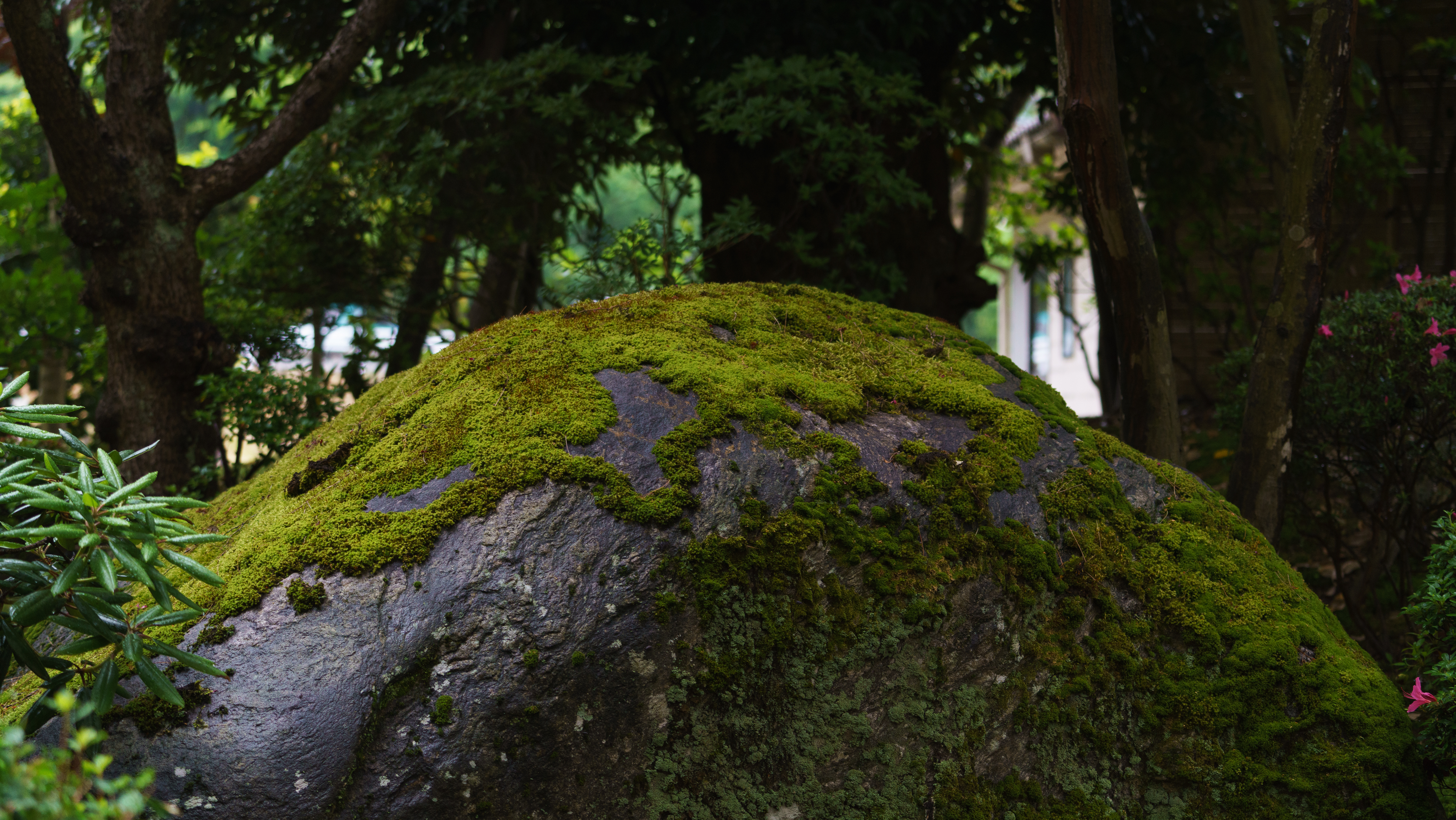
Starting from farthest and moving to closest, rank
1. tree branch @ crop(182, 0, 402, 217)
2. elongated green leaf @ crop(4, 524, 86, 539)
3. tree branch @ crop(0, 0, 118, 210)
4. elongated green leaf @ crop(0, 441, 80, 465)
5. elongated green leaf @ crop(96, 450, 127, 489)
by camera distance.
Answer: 1. tree branch @ crop(182, 0, 402, 217)
2. tree branch @ crop(0, 0, 118, 210)
3. elongated green leaf @ crop(0, 441, 80, 465)
4. elongated green leaf @ crop(96, 450, 127, 489)
5. elongated green leaf @ crop(4, 524, 86, 539)

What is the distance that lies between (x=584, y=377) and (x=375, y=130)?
4284 millimetres

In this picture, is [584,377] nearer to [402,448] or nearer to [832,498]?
[402,448]

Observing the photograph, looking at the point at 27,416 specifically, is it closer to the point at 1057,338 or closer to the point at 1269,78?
the point at 1269,78

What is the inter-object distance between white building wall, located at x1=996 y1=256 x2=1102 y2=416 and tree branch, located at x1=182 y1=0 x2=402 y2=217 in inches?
384

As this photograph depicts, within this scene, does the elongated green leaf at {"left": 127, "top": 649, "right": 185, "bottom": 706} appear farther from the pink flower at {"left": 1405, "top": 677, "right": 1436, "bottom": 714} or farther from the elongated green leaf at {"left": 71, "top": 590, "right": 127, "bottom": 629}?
the pink flower at {"left": 1405, "top": 677, "right": 1436, "bottom": 714}

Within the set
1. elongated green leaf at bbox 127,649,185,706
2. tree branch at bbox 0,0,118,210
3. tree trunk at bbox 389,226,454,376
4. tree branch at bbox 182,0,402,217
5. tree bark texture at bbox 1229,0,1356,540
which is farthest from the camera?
tree trunk at bbox 389,226,454,376

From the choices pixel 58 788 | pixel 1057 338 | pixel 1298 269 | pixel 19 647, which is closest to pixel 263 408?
pixel 19 647

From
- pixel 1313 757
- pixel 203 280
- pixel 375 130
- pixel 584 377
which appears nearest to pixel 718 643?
pixel 584 377

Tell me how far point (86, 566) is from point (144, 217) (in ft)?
13.9

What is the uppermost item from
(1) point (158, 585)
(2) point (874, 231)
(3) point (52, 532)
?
(2) point (874, 231)

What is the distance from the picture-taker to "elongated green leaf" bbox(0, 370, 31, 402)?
2.24 metres

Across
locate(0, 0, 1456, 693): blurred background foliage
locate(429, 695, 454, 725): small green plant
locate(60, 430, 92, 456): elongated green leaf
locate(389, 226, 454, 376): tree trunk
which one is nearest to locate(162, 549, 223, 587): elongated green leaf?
locate(60, 430, 92, 456): elongated green leaf

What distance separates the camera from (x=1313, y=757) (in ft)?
8.86

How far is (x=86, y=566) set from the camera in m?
2.09
